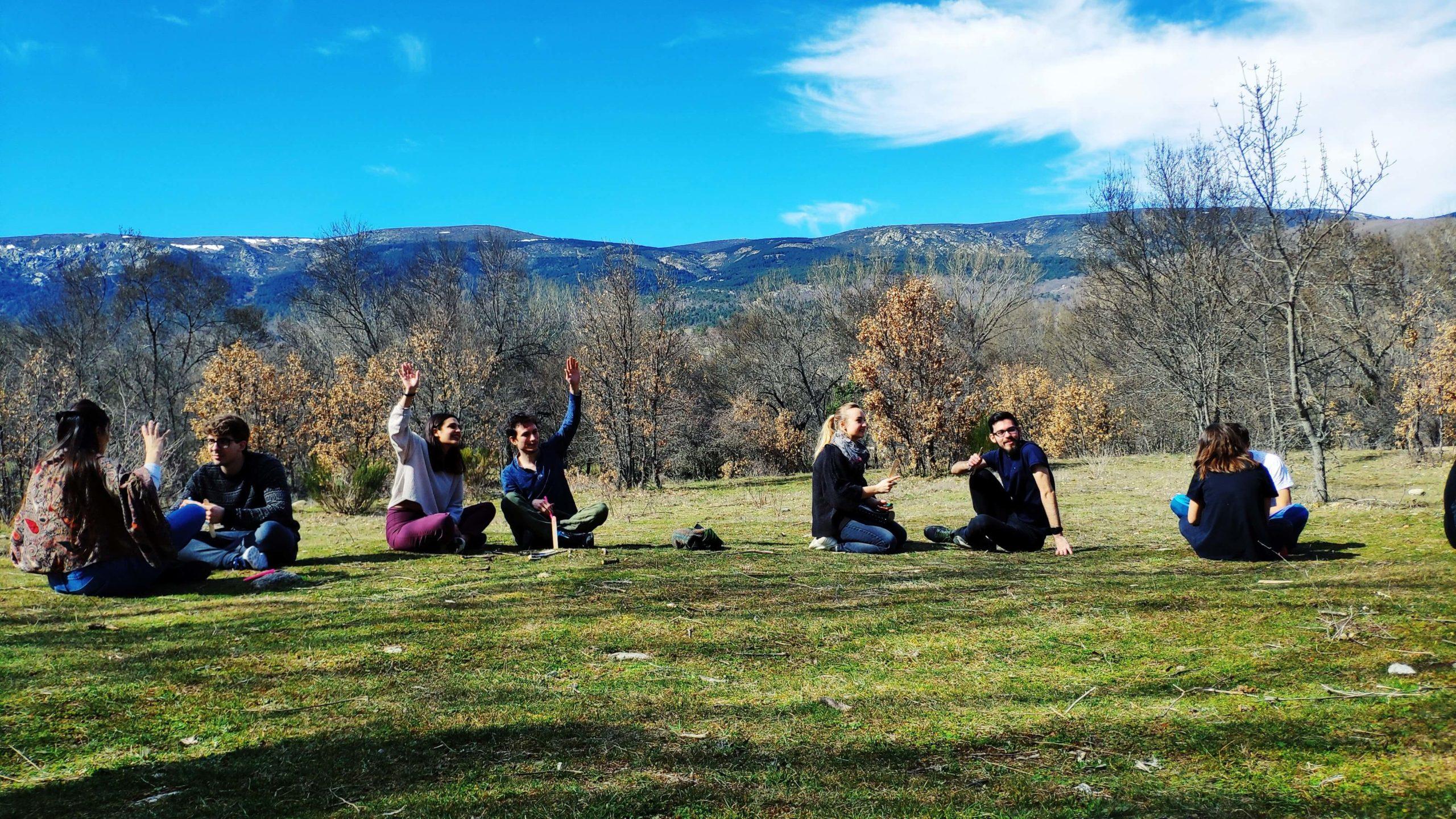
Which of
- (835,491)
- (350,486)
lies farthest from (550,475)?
(350,486)

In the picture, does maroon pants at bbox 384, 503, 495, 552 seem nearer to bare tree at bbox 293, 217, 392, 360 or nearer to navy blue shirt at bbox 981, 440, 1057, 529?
navy blue shirt at bbox 981, 440, 1057, 529

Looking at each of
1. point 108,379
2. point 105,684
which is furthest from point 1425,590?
point 108,379

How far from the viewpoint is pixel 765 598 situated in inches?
216

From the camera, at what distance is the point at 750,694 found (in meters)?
3.59

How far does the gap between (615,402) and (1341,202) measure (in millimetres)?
19321

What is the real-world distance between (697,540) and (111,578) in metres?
4.45

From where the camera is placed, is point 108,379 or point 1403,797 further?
point 108,379

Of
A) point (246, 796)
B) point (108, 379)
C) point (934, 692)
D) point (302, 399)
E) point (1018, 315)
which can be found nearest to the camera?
point (246, 796)

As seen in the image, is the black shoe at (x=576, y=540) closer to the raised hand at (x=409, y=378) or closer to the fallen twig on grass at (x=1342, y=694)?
the raised hand at (x=409, y=378)

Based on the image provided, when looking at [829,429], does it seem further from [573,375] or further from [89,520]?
[89,520]

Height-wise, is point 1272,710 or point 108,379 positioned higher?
point 108,379

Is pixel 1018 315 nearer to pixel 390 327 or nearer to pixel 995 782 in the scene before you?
pixel 390 327

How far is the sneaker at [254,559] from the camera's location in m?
6.64

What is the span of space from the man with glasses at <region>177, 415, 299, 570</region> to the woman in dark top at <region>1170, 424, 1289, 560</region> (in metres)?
7.18
